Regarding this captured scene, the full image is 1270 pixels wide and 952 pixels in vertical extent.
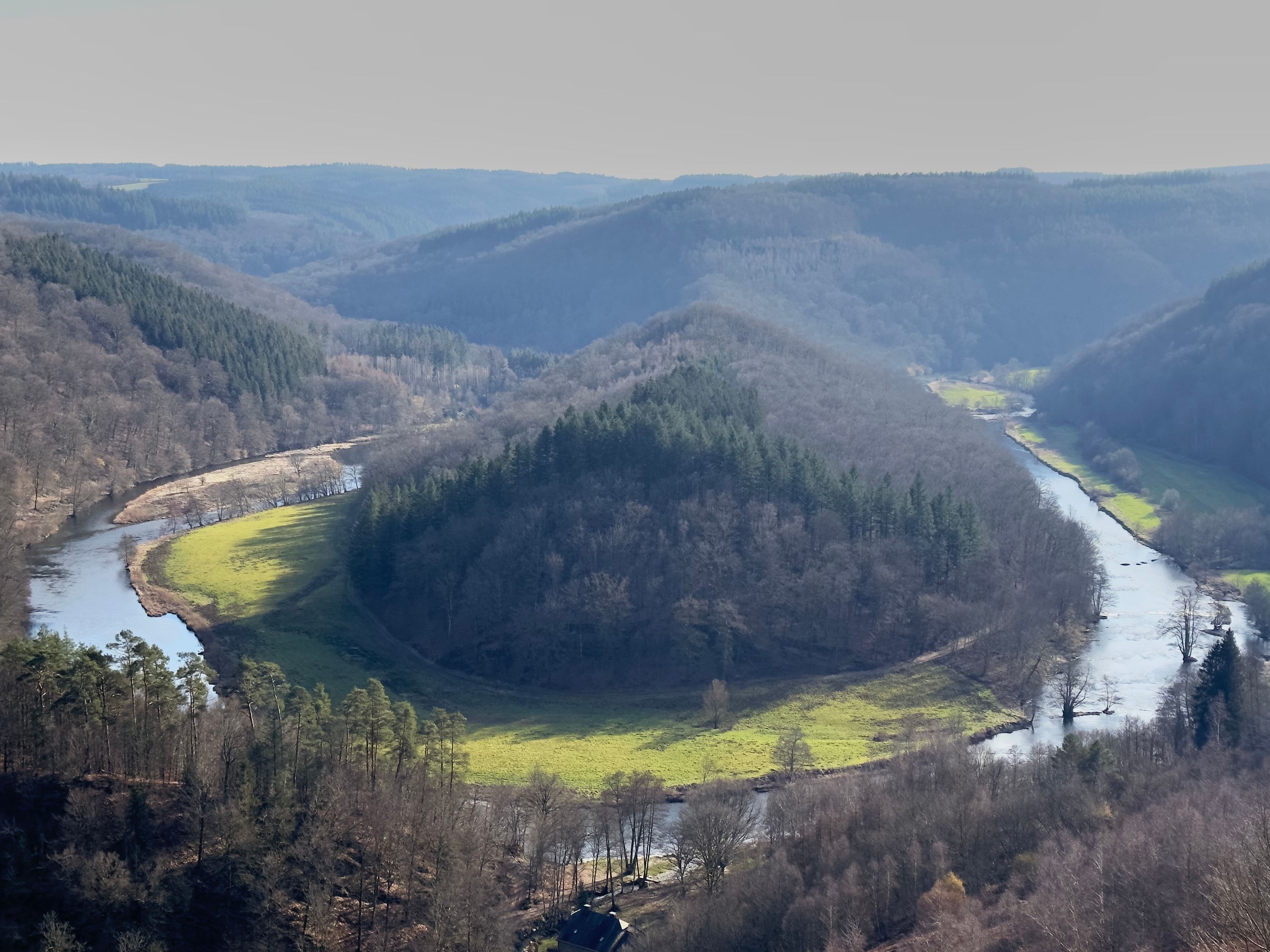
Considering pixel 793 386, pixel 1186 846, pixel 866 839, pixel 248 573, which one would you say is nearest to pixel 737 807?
pixel 866 839

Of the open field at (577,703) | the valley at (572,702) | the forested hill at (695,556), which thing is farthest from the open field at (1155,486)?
the open field at (577,703)

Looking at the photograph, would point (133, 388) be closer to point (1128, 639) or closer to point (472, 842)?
point (472, 842)

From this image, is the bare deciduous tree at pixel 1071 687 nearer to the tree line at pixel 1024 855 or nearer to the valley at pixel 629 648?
Answer: the valley at pixel 629 648

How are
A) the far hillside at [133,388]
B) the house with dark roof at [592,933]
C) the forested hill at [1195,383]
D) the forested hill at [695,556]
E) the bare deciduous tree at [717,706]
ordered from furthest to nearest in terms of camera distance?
the forested hill at [1195,383], the far hillside at [133,388], the forested hill at [695,556], the bare deciduous tree at [717,706], the house with dark roof at [592,933]

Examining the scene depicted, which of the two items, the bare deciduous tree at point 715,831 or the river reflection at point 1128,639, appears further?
the river reflection at point 1128,639

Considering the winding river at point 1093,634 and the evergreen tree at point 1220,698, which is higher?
the evergreen tree at point 1220,698

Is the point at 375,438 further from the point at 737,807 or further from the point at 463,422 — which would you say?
the point at 737,807
